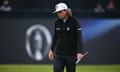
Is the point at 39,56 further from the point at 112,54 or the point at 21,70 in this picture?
the point at 112,54

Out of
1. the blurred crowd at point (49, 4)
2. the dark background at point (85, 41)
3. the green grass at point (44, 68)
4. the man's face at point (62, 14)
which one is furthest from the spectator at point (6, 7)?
the man's face at point (62, 14)

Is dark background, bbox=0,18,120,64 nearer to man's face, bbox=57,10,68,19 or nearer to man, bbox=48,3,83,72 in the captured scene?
man, bbox=48,3,83,72

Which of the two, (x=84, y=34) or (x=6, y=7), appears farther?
(x=6, y=7)

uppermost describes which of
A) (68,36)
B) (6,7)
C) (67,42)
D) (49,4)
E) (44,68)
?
(49,4)

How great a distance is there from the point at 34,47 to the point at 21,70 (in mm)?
1141

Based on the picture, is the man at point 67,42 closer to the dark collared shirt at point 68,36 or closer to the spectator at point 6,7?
the dark collared shirt at point 68,36

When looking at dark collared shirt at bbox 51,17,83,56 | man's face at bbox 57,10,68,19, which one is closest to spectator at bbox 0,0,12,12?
dark collared shirt at bbox 51,17,83,56

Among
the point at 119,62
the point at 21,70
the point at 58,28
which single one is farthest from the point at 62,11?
the point at 119,62

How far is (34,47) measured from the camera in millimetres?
15914

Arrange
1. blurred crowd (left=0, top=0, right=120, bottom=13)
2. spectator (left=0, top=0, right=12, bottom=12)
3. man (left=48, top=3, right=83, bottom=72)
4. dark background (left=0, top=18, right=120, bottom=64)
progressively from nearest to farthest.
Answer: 1. man (left=48, top=3, right=83, bottom=72)
2. dark background (left=0, top=18, right=120, bottom=64)
3. spectator (left=0, top=0, right=12, bottom=12)
4. blurred crowd (left=0, top=0, right=120, bottom=13)

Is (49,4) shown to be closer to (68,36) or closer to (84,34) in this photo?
(84,34)

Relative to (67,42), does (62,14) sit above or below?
above

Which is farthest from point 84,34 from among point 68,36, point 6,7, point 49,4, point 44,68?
point 68,36

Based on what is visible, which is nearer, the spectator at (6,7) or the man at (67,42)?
the man at (67,42)
